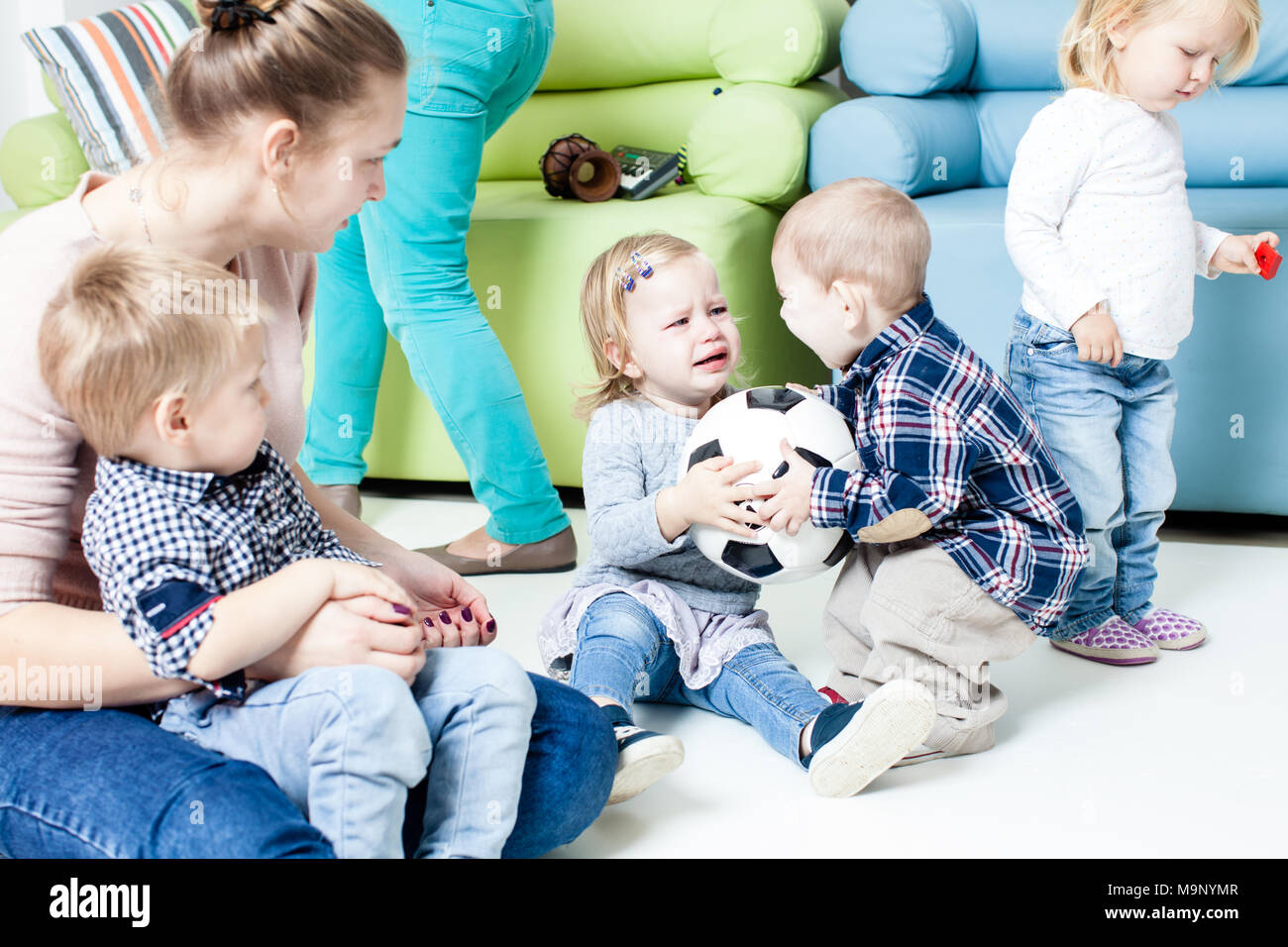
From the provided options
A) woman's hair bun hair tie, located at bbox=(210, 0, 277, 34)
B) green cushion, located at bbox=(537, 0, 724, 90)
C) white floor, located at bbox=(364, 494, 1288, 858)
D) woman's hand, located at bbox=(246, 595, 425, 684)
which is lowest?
white floor, located at bbox=(364, 494, 1288, 858)

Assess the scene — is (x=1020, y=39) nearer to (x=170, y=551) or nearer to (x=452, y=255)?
(x=452, y=255)

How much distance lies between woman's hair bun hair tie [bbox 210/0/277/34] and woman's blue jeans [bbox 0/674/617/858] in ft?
1.74

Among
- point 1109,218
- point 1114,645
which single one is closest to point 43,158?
point 1109,218

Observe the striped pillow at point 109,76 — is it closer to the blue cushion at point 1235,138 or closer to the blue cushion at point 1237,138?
the blue cushion at point 1235,138

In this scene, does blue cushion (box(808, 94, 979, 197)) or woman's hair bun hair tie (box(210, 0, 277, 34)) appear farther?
blue cushion (box(808, 94, 979, 197))

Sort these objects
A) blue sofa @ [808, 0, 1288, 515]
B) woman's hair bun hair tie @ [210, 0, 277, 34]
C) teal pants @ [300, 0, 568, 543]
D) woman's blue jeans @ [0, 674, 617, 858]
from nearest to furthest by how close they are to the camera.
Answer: woman's blue jeans @ [0, 674, 617, 858], woman's hair bun hair tie @ [210, 0, 277, 34], teal pants @ [300, 0, 568, 543], blue sofa @ [808, 0, 1288, 515]

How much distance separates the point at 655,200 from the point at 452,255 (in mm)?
510

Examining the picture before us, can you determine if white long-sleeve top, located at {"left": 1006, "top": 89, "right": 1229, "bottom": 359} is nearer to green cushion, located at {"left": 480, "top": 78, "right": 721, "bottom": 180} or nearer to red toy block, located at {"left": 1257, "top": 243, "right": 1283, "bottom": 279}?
red toy block, located at {"left": 1257, "top": 243, "right": 1283, "bottom": 279}

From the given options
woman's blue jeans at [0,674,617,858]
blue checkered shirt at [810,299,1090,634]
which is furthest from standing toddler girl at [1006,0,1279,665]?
woman's blue jeans at [0,674,617,858]

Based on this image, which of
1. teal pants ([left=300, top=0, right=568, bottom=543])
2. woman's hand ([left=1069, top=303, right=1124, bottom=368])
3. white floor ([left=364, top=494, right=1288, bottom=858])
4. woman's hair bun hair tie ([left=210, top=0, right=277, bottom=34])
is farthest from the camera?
teal pants ([left=300, top=0, right=568, bottom=543])

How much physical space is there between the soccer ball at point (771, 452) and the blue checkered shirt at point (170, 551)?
50 cm

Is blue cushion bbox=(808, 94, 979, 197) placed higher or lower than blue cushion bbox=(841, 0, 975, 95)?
lower

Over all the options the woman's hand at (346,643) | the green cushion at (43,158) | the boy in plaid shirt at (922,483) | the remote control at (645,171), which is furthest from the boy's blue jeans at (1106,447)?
the green cushion at (43,158)

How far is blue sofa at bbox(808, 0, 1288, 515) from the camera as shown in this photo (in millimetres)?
1815
